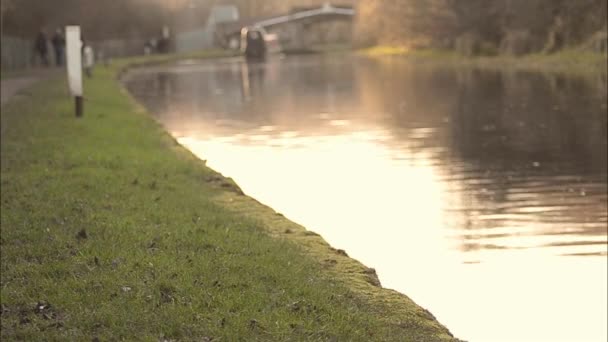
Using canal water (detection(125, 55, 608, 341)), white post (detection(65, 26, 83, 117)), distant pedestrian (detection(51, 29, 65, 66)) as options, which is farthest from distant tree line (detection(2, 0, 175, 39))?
white post (detection(65, 26, 83, 117))

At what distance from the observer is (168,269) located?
9438 millimetres

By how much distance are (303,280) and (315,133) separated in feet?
55.2

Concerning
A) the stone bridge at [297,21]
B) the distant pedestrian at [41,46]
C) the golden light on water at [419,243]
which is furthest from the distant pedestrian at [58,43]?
the stone bridge at [297,21]

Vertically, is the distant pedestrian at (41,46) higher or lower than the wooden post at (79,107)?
lower

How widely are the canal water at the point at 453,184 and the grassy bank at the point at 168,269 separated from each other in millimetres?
1155

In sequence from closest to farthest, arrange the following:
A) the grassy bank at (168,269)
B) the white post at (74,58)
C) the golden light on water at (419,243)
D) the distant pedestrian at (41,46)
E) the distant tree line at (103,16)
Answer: the grassy bank at (168,269) < the golden light on water at (419,243) < the white post at (74,58) < the distant pedestrian at (41,46) < the distant tree line at (103,16)

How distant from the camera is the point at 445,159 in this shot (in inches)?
824

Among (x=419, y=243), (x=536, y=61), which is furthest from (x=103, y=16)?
(x=419, y=243)

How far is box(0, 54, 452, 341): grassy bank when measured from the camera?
8.01 metres

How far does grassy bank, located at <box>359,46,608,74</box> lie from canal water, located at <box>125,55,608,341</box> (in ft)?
32.7

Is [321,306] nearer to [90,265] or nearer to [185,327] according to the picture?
[185,327]

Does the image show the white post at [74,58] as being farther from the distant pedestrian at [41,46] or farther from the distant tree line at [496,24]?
the distant pedestrian at [41,46]

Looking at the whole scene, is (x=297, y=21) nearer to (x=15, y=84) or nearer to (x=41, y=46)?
(x=41, y=46)

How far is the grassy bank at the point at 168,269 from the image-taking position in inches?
315
